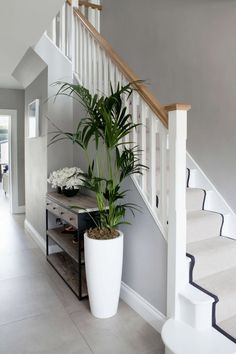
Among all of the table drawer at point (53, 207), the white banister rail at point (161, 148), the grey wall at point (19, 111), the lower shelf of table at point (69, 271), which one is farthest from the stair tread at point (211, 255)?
the grey wall at point (19, 111)

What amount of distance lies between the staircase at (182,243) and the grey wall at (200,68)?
577 millimetres

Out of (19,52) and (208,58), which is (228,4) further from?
(19,52)

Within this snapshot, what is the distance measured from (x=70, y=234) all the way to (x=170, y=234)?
169 centimetres

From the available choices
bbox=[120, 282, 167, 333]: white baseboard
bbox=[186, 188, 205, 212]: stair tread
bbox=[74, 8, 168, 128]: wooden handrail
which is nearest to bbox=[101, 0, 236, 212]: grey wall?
bbox=[186, 188, 205, 212]: stair tread

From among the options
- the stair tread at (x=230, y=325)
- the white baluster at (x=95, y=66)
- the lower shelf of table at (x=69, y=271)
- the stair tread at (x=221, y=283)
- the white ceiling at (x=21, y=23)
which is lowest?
the lower shelf of table at (x=69, y=271)

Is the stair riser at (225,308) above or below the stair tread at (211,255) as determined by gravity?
below

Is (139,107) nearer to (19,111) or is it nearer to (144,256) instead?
(144,256)

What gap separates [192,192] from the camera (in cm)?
283

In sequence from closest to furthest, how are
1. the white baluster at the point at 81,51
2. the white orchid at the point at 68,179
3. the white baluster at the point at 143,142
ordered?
the white baluster at the point at 143,142
the white orchid at the point at 68,179
the white baluster at the point at 81,51

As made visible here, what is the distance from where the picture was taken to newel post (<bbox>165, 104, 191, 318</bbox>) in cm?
191

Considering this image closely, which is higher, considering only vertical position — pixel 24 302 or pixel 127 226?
pixel 127 226

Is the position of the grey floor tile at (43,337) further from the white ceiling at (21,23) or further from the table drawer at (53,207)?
the white ceiling at (21,23)

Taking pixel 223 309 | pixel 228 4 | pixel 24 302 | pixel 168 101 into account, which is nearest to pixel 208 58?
pixel 228 4

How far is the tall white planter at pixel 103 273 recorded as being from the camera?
2.17 metres
